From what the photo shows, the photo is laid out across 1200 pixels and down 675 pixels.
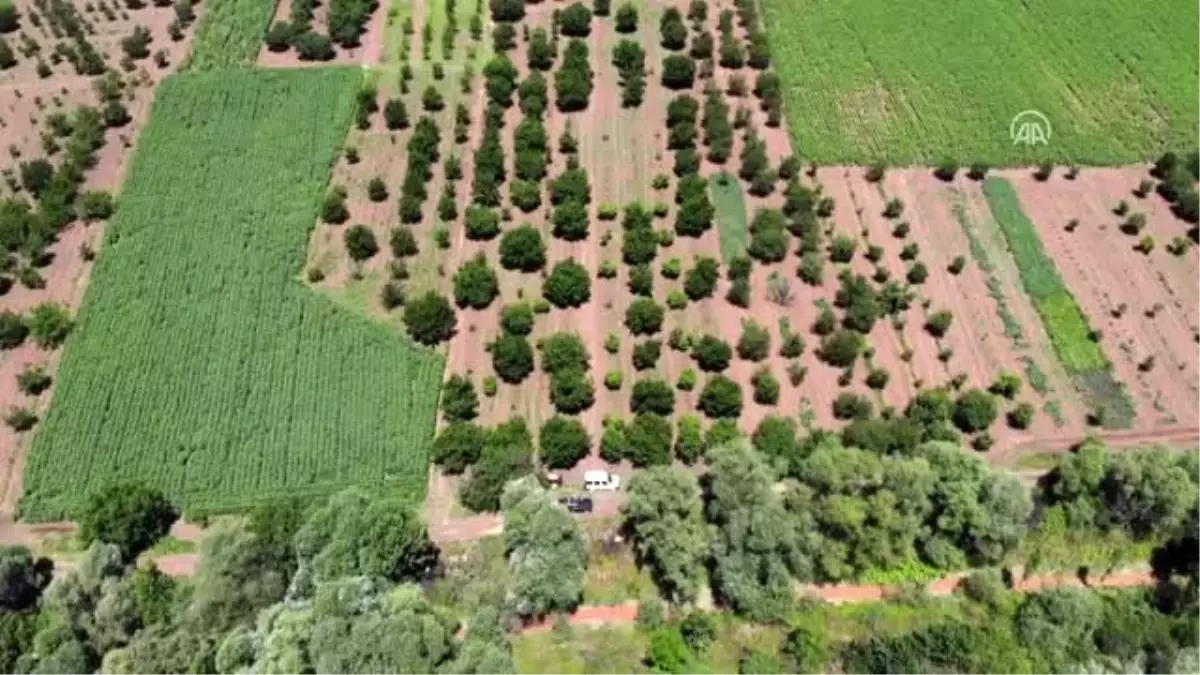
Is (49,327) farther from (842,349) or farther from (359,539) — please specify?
(842,349)

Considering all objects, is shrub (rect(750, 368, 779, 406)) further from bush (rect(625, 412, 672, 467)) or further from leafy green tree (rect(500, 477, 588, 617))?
leafy green tree (rect(500, 477, 588, 617))

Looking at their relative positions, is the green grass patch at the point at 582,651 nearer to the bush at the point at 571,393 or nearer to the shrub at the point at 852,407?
the bush at the point at 571,393

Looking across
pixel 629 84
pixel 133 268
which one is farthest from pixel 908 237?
pixel 133 268

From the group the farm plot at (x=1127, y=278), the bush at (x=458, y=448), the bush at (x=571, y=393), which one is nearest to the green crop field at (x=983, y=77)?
the farm plot at (x=1127, y=278)

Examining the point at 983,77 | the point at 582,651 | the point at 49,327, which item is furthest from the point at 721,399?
the point at 983,77

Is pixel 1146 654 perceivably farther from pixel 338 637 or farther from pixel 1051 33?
pixel 1051 33
